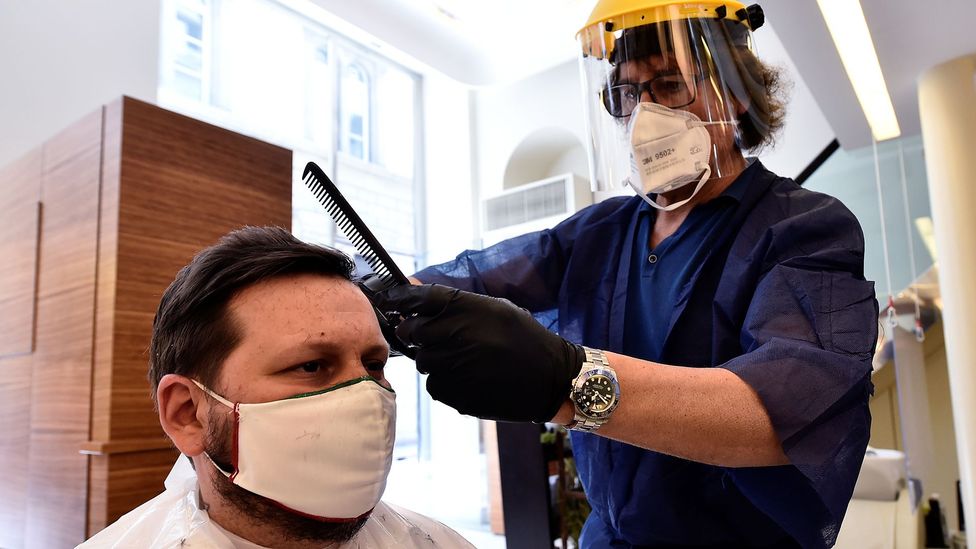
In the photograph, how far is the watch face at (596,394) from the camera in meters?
0.91

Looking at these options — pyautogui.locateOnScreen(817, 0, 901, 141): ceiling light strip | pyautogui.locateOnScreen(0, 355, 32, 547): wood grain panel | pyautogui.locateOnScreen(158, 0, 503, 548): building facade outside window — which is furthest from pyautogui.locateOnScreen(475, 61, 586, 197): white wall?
pyautogui.locateOnScreen(0, 355, 32, 547): wood grain panel

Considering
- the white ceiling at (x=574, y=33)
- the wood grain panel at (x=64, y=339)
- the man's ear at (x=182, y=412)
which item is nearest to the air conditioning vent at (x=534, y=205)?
the white ceiling at (x=574, y=33)

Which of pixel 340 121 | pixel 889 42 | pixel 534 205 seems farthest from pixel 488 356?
pixel 340 121

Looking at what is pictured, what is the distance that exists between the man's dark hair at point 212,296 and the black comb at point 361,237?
0.38 feet

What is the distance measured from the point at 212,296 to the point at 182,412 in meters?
0.20

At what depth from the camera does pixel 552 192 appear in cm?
701

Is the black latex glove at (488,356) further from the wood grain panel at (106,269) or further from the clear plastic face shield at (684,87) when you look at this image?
the wood grain panel at (106,269)

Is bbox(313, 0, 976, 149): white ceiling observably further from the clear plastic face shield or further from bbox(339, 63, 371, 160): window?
bbox(339, 63, 371, 160): window

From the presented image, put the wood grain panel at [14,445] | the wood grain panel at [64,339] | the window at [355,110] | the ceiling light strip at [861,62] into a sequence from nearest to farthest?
1. the wood grain panel at [64,339]
2. the wood grain panel at [14,445]
3. the ceiling light strip at [861,62]
4. the window at [355,110]

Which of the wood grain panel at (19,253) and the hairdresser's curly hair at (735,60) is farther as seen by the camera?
the wood grain panel at (19,253)

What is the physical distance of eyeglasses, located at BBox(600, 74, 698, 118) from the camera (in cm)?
130

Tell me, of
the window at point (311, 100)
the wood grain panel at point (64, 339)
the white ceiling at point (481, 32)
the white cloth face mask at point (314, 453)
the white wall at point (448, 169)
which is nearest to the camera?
the white cloth face mask at point (314, 453)

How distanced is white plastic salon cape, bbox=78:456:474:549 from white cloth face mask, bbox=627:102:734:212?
82 cm

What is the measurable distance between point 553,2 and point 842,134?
2.07m
